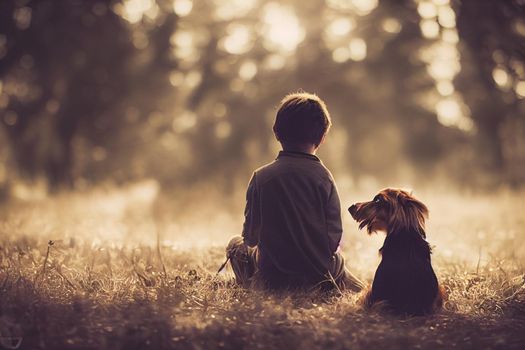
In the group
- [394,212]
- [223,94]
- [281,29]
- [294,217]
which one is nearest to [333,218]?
[294,217]

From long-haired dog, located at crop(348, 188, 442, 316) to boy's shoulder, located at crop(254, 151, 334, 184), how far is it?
0.41m

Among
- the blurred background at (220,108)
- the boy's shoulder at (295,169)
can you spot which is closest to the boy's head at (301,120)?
the boy's shoulder at (295,169)

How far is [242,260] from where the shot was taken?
14.0ft

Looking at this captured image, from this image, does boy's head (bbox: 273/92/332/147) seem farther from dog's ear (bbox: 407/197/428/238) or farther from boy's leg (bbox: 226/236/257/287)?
boy's leg (bbox: 226/236/257/287)

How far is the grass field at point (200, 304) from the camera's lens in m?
3.19

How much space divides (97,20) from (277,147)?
4865 mm

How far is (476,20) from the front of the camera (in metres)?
6.11

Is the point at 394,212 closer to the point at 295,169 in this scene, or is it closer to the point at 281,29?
the point at 295,169

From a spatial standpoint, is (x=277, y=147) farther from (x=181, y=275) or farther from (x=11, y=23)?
(x=181, y=275)

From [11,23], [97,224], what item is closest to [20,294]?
[97,224]

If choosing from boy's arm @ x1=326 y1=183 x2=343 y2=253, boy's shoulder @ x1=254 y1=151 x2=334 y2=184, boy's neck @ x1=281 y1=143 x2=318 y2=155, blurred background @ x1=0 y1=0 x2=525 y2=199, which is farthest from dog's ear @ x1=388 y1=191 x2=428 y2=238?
blurred background @ x1=0 y1=0 x2=525 y2=199

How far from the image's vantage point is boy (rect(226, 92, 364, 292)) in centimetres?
383

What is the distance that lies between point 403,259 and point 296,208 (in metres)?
0.83

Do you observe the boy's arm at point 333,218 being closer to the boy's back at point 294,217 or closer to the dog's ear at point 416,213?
the boy's back at point 294,217
